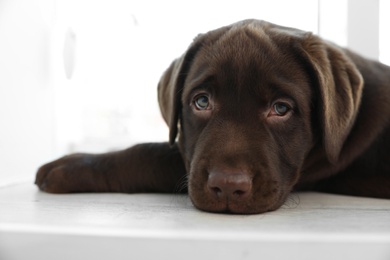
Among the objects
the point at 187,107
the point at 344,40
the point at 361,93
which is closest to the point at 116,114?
the point at 344,40

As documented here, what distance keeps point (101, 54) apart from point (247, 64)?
2.47 m

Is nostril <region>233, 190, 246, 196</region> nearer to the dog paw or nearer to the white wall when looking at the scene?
the dog paw

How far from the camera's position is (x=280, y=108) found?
1999mm

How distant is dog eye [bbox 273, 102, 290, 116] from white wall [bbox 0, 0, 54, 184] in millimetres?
1486

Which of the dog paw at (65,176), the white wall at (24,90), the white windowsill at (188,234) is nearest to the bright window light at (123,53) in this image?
the white wall at (24,90)

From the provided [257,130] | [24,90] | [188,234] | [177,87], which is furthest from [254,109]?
[24,90]

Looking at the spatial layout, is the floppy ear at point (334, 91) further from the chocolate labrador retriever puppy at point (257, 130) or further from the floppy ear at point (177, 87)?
the floppy ear at point (177, 87)

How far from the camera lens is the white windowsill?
1298 mm

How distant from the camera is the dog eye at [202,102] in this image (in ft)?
6.82

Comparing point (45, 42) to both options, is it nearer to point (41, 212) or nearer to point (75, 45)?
point (75, 45)

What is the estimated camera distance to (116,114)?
4.32m

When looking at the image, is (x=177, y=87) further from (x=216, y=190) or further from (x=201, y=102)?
(x=216, y=190)

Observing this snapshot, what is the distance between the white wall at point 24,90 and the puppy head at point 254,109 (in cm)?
101

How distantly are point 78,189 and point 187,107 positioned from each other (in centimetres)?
65
